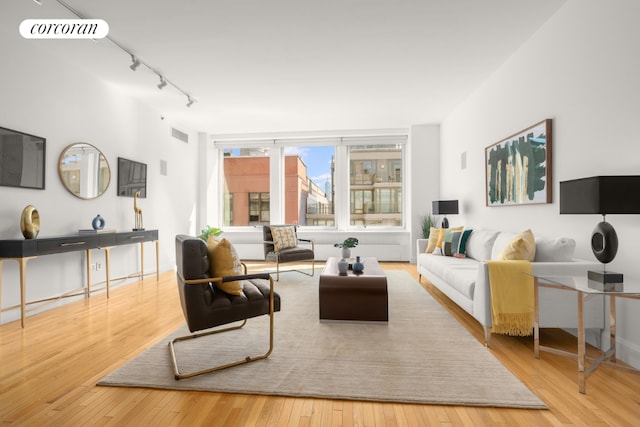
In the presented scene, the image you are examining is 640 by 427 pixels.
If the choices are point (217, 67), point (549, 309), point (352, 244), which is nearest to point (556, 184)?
point (549, 309)

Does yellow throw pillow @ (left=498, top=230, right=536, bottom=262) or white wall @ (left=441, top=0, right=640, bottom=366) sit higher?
white wall @ (left=441, top=0, right=640, bottom=366)

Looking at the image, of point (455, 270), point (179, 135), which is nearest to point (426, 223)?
point (455, 270)

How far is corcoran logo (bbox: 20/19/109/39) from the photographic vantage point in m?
3.35

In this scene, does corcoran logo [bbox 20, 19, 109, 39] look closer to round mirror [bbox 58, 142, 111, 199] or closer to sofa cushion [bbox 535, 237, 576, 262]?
round mirror [bbox 58, 142, 111, 199]

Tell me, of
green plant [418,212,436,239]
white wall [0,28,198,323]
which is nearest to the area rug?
white wall [0,28,198,323]

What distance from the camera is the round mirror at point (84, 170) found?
13.7ft

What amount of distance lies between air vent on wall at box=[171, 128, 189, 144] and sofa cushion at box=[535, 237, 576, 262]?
21.3 feet

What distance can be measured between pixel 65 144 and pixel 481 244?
17.5ft

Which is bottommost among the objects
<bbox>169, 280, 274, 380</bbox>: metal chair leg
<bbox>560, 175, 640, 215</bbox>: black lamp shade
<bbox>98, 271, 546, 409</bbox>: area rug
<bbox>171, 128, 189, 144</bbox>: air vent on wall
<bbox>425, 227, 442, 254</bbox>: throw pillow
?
<bbox>98, 271, 546, 409</bbox>: area rug

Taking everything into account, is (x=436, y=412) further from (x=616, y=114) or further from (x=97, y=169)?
(x=97, y=169)

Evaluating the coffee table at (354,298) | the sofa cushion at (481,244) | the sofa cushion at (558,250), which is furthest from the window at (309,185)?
the sofa cushion at (558,250)

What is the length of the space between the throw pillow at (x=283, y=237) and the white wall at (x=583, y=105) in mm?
3240

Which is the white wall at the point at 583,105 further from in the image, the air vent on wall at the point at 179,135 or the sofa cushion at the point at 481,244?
the air vent on wall at the point at 179,135

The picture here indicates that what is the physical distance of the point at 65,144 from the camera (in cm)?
418
